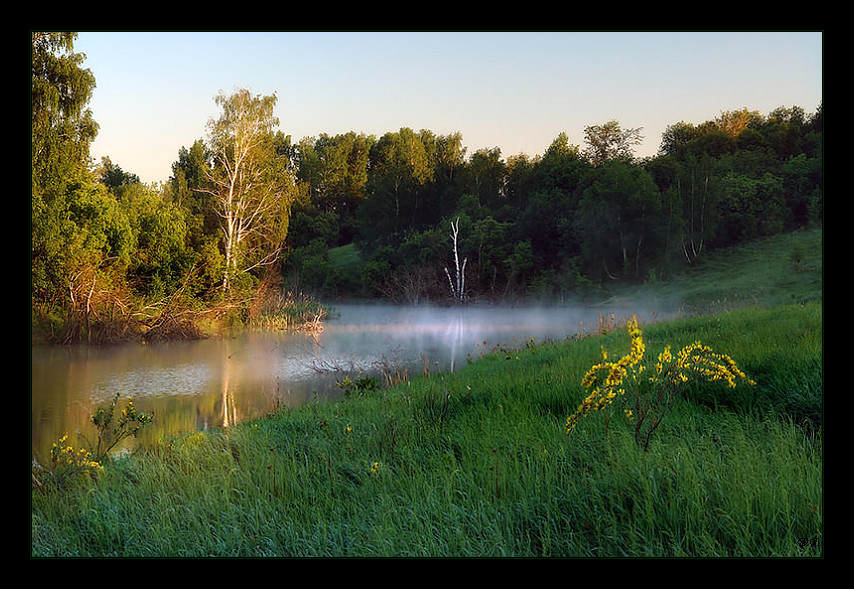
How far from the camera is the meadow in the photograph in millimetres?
2922

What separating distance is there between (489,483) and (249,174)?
24.5m

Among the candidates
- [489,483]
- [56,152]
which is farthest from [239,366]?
[489,483]

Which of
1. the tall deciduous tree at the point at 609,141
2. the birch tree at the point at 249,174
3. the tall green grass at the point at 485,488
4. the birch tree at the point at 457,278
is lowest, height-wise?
the tall green grass at the point at 485,488

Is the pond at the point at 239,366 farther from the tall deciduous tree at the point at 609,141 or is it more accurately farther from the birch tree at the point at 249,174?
the tall deciduous tree at the point at 609,141

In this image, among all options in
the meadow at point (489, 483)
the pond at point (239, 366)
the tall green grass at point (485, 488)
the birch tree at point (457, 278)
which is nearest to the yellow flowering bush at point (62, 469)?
the meadow at point (489, 483)

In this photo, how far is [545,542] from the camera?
114 inches

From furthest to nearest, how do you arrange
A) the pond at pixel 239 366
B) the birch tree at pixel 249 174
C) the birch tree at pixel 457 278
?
the birch tree at pixel 457 278 < the birch tree at pixel 249 174 < the pond at pixel 239 366

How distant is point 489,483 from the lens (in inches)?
143

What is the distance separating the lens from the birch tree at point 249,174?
25.5 meters

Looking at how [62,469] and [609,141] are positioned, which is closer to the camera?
[62,469]

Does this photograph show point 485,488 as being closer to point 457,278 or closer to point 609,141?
point 457,278

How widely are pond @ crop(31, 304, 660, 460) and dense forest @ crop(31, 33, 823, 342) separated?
2394 mm

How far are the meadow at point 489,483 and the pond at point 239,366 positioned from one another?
4.76 ft
